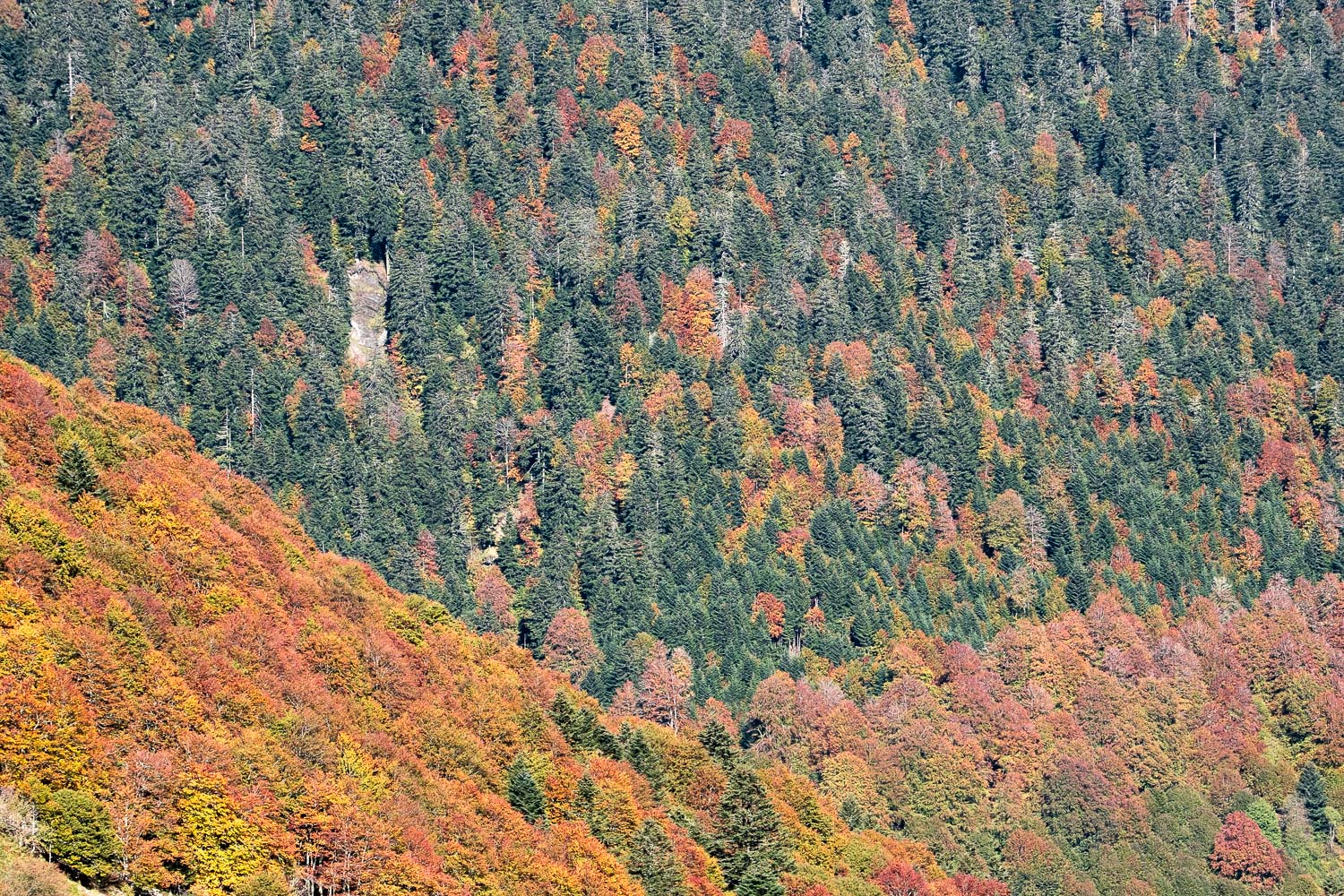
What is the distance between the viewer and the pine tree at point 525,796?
459ft

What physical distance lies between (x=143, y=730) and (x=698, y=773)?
51.7 meters

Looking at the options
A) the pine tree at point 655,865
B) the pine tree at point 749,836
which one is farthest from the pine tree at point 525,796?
the pine tree at point 749,836

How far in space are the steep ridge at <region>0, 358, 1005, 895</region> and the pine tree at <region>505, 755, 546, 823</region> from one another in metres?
0.14

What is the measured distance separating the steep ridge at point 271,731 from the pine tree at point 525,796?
138mm

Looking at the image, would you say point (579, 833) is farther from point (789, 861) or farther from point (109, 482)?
point (109, 482)

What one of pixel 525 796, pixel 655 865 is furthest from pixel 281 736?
pixel 655 865

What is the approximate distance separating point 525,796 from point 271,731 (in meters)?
19.1

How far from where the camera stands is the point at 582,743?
513ft

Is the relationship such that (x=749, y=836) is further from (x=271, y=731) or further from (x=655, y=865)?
(x=271, y=731)

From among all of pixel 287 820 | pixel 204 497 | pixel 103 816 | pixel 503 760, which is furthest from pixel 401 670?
pixel 103 816

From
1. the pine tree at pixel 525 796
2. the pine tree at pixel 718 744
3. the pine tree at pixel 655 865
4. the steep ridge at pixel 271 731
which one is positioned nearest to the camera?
the steep ridge at pixel 271 731

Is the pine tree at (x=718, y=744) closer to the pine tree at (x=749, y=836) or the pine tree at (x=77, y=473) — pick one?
the pine tree at (x=749, y=836)

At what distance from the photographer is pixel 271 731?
126m

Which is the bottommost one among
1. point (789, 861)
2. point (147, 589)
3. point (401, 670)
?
point (789, 861)
